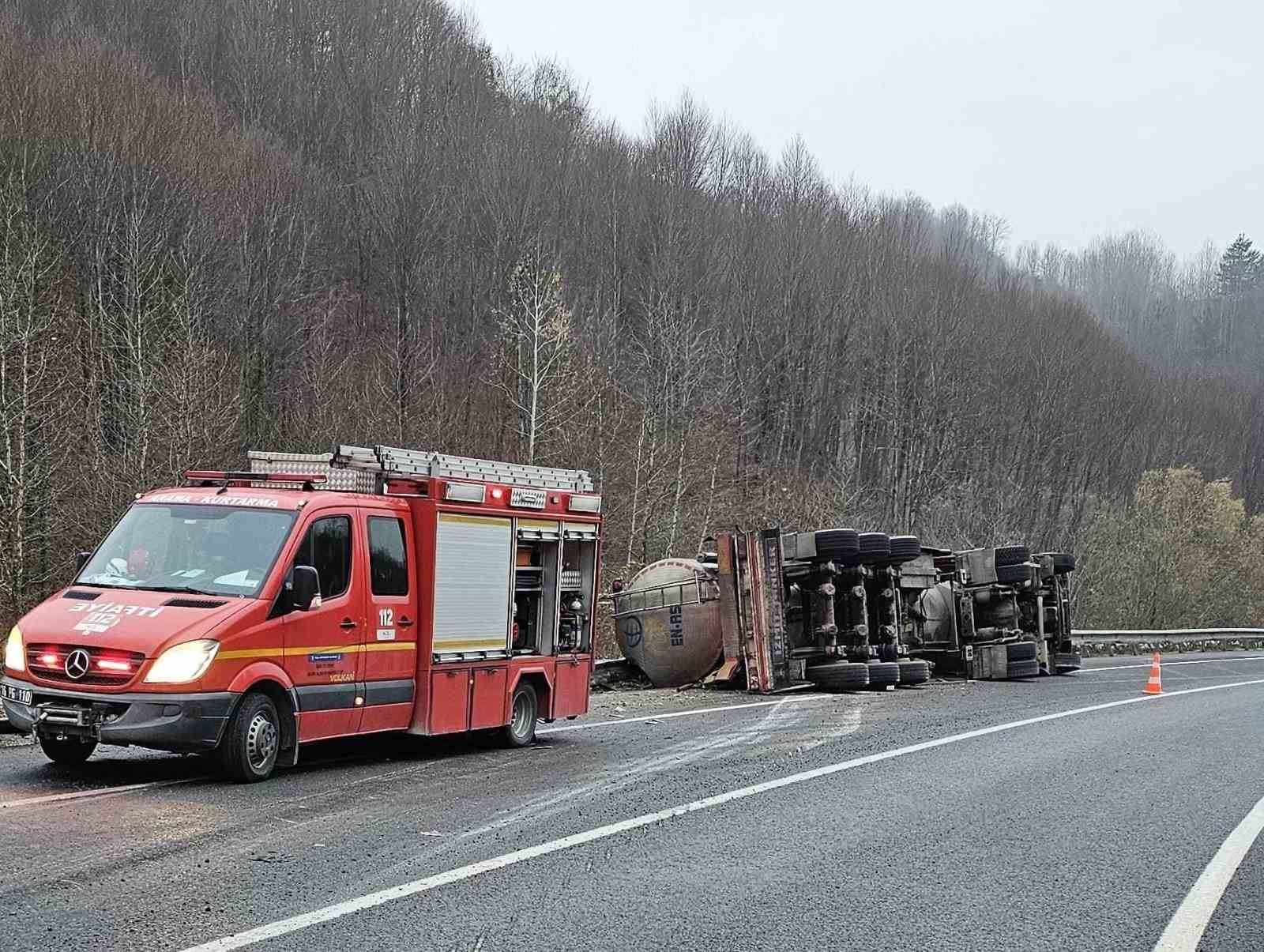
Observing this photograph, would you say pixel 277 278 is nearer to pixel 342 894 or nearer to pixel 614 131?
pixel 614 131

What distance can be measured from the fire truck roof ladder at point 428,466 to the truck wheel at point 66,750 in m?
2.83

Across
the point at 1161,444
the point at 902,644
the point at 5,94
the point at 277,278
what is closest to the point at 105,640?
the point at 902,644

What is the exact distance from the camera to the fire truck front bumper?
844 centimetres

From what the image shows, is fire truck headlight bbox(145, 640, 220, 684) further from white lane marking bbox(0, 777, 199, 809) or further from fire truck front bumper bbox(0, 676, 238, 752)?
white lane marking bbox(0, 777, 199, 809)

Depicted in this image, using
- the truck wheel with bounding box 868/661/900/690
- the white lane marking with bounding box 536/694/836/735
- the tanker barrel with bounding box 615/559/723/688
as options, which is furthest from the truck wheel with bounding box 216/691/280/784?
the truck wheel with bounding box 868/661/900/690

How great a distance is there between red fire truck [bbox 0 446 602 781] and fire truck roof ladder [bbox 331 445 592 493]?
0.02 meters

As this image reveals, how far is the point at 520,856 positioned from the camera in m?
6.97

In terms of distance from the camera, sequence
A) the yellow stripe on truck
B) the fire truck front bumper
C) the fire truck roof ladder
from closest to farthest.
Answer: the fire truck front bumper, the yellow stripe on truck, the fire truck roof ladder

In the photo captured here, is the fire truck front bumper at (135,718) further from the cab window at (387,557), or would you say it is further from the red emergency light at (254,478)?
the red emergency light at (254,478)

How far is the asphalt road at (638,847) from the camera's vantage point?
5637 millimetres

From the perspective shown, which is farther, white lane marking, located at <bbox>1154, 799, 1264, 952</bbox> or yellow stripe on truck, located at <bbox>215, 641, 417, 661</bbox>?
yellow stripe on truck, located at <bbox>215, 641, 417, 661</bbox>

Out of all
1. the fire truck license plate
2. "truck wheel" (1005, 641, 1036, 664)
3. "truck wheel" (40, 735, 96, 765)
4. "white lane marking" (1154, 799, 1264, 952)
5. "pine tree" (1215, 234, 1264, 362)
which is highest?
"pine tree" (1215, 234, 1264, 362)

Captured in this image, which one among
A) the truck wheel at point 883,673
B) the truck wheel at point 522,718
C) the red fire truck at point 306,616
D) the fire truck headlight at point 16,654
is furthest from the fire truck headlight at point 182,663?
the truck wheel at point 883,673

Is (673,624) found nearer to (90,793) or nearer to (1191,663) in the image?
(90,793)
